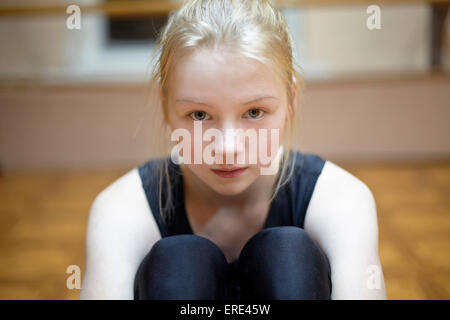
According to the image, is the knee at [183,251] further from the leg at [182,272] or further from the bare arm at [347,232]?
the bare arm at [347,232]

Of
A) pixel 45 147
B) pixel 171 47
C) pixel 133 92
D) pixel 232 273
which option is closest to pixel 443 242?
pixel 232 273

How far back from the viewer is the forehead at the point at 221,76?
536mm

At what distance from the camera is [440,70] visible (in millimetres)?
1839

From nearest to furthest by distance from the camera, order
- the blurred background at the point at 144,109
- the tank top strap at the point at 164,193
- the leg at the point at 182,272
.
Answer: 1. the leg at the point at 182,272
2. the tank top strap at the point at 164,193
3. the blurred background at the point at 144,109

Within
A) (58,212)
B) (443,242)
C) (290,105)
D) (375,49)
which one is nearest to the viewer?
(290,105)

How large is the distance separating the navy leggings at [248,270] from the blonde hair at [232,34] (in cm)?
17

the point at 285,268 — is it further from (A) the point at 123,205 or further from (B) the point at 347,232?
(A) the point at 123,205

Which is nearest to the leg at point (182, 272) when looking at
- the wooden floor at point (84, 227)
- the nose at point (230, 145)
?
the nose at point (230, 145)

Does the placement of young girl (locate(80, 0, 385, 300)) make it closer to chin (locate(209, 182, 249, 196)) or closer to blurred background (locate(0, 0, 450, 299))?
chin (locate(209, 182, 249, 196))

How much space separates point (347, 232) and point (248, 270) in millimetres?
121

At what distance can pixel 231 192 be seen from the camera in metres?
0.60

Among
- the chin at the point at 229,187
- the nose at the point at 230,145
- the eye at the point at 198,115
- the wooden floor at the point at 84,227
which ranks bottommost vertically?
the wooden floor at the point at 84,227

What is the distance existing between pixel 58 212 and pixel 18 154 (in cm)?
59

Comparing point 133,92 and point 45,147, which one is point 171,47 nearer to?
point 133,92
